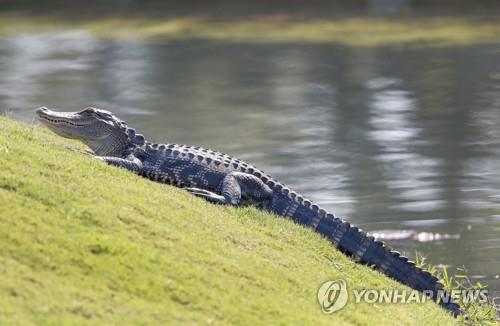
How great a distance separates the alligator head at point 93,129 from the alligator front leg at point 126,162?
0.19 m

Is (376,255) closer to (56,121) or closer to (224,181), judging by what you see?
(224,181)

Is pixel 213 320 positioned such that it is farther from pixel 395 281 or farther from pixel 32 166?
pixel 395 281

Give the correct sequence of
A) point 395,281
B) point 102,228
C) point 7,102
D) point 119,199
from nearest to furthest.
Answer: point 102,228 → point 119,199 → point 395,281 → point 7,102

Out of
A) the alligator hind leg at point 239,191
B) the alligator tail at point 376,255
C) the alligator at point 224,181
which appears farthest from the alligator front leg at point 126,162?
the alligator tail at point 376,255

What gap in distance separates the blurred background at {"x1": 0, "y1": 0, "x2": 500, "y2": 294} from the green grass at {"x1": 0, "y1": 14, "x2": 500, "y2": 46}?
44mm

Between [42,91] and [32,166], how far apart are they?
32.6 feet

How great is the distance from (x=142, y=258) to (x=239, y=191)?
5.44ft

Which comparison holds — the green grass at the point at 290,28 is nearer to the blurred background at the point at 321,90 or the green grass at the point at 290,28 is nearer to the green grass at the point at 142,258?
the blurred background at the point at 321,90

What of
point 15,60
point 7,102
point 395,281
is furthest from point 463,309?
point 15,60

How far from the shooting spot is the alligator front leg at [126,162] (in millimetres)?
6355

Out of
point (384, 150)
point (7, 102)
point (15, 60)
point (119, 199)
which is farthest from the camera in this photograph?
point (15, 60)

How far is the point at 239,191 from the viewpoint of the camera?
247 inches

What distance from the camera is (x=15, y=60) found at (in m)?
17.8

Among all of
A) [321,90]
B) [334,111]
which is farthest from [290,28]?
[334,111]
